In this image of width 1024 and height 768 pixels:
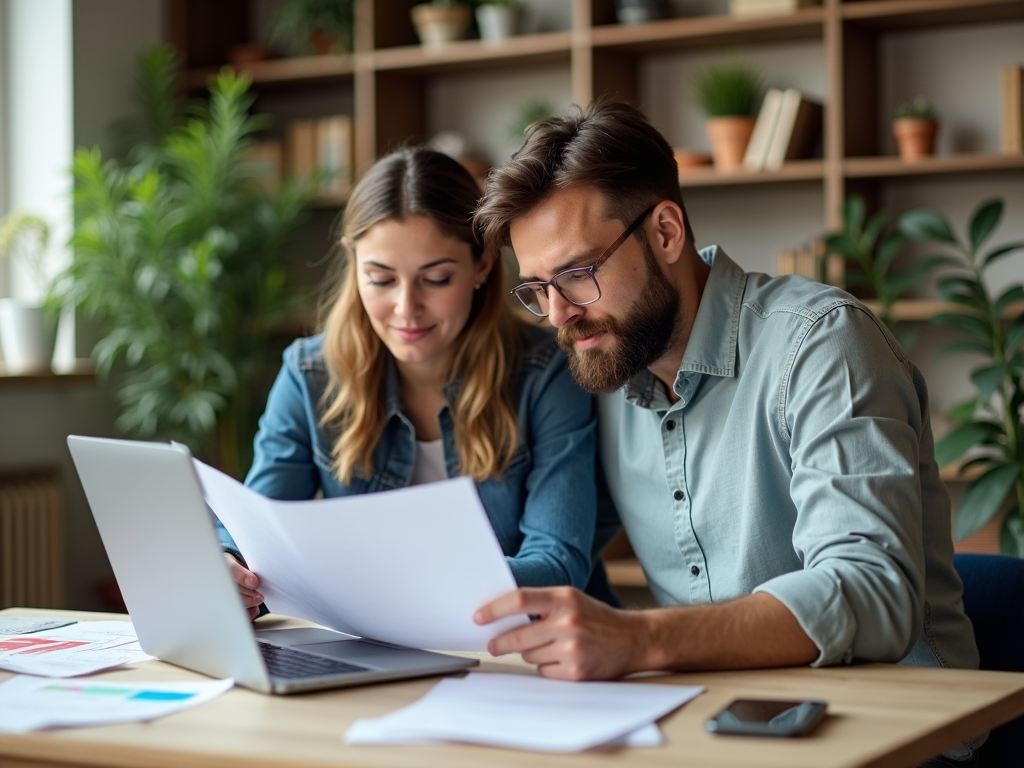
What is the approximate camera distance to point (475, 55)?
12.6 ft

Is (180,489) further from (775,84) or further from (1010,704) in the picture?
(775,84)

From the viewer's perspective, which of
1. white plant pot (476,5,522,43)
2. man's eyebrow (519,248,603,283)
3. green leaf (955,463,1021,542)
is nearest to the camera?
man's eyebrow (519,248,603,283)

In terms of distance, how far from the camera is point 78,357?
12.8 feet

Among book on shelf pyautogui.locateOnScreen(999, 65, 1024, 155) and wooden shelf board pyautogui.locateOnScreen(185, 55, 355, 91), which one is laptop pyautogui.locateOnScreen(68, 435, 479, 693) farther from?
wooden shelf board pyautogui.locateOnScreen(185, 55, 355, 91)

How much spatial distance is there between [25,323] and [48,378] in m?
0.18

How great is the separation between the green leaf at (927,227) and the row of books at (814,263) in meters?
0.25

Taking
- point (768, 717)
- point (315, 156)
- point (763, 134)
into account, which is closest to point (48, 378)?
point (315, 156)

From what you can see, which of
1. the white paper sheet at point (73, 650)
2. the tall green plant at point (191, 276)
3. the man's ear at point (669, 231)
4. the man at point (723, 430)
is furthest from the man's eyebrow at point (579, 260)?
the tall green plant at point (191, 276)

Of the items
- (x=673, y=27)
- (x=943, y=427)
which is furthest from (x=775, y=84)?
(x=943, y=427)

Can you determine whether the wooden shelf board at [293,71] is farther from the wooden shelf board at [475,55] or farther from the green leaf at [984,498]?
the green leaf at [984,498]

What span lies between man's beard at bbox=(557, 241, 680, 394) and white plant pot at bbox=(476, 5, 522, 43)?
2.36 metres


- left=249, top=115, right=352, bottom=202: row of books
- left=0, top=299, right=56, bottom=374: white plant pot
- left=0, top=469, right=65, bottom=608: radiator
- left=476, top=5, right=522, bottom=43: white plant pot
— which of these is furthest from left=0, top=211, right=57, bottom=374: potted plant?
left=476, top=5, right=522, bottom=43: white plant pot

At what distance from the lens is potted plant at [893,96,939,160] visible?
336 cm

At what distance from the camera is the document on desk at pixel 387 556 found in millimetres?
1143
